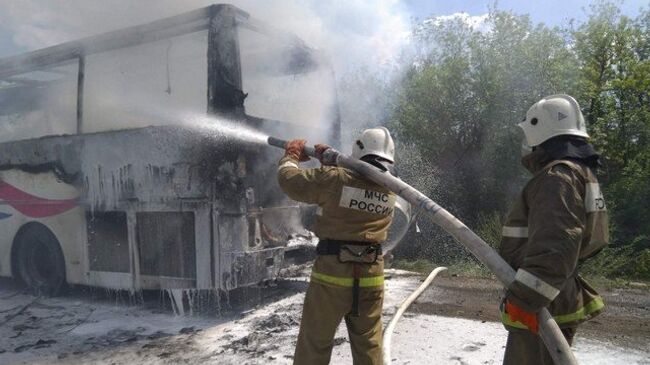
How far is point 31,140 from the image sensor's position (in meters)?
5.84

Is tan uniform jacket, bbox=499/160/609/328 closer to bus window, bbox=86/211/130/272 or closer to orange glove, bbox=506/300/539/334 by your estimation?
orange glove, bbox=506/300/539/334

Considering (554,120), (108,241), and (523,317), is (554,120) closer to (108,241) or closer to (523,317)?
(523,317)

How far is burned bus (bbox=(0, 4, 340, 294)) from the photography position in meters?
4.61

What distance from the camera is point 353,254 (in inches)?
115

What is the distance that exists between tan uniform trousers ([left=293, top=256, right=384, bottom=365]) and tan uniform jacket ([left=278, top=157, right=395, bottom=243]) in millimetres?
187

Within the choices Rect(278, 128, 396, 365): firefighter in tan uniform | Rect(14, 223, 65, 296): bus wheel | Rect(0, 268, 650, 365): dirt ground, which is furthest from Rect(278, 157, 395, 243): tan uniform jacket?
Rect(14, 223, 65, 296): bus wheel

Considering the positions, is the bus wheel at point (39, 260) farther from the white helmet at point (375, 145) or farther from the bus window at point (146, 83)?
the white helmet at point (375, 145)

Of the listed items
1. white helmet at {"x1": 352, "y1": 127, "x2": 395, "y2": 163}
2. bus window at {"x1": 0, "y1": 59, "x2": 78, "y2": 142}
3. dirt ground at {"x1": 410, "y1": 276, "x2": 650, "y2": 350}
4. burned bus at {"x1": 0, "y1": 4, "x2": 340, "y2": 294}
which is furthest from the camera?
bus window at {"x1": 0, "y1": 59, "x2": 78, "y2": 142}

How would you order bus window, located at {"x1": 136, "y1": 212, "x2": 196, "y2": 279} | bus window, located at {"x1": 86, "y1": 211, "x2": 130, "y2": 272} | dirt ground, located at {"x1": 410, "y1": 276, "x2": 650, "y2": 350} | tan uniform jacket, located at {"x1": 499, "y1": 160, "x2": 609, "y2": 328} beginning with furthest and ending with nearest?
1. bus window, located at {"x1": 86, "y1": 211, "x2": 130, "y2": 272}
2. bus window, located at {"x1": 136, "y1": 212, "x2": 196, "y2": 279}
3. dirt ground, located at {"x1": 410, "y1": 276, "x2": 650, "y2": 350}
4. tan uniform jacket, located at {"x1": 499, "y1": 160, "x2": 609, "y2": 328}

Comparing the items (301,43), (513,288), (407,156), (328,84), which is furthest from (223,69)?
(407,156)

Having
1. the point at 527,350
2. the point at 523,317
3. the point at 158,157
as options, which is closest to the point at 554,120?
the point at 523,317

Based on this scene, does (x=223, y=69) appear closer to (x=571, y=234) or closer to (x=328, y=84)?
(x=328, y=84)

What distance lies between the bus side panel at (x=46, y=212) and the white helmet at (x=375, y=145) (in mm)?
3691

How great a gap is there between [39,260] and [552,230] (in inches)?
237
